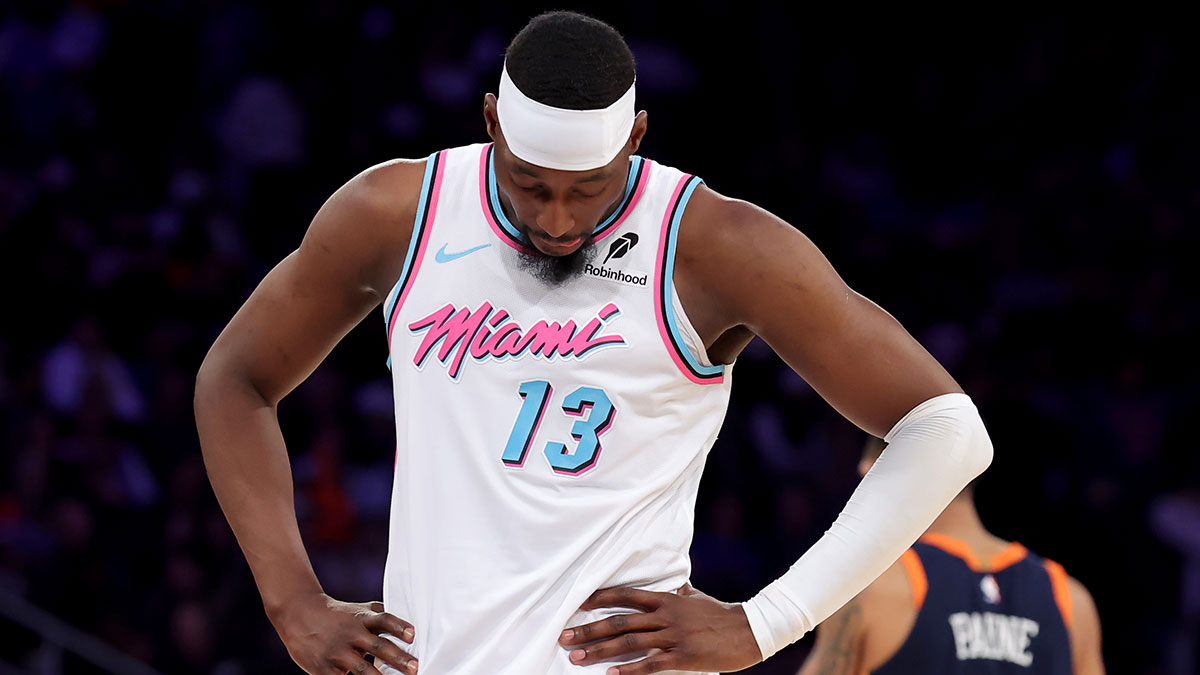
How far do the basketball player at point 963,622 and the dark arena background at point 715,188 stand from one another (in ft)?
8.05

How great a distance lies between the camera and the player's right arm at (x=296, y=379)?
2404 mm

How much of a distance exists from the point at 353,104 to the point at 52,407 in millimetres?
2136

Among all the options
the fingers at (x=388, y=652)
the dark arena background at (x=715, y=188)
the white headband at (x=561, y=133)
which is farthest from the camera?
the dark arena background at (x=715, y=188)

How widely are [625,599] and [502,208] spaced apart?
0.67m

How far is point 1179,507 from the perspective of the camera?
6.32 m

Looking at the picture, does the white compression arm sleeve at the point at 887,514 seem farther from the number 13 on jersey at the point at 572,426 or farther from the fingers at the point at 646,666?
the number 13 on jersey at the point at 572,426

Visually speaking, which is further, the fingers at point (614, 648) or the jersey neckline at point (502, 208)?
the jersey neckline at point (502, 208)

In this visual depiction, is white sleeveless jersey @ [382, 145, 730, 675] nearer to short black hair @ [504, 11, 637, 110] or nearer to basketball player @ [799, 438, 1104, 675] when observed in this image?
short black hair @ [504, 11, 637, 110]

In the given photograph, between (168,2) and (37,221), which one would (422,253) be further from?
(168,2)

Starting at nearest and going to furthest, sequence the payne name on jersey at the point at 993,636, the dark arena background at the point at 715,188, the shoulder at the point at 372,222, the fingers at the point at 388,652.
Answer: the fingers at the point at 388,652
the shoulder at the point at 372,222
the payne name on jersey at the point at 993,636
the dark arena background at the point at 715,188

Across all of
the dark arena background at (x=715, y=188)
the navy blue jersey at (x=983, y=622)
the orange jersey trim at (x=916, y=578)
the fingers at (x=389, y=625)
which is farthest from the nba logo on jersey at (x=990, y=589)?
the dark arena background at (x=715, y=188)

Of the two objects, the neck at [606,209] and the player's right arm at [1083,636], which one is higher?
the neck at [606,209]

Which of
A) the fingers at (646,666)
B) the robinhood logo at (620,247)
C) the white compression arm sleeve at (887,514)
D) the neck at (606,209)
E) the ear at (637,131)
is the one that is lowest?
the fingers at (646,666)

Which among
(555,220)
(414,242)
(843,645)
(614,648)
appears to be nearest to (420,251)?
(414,242)
